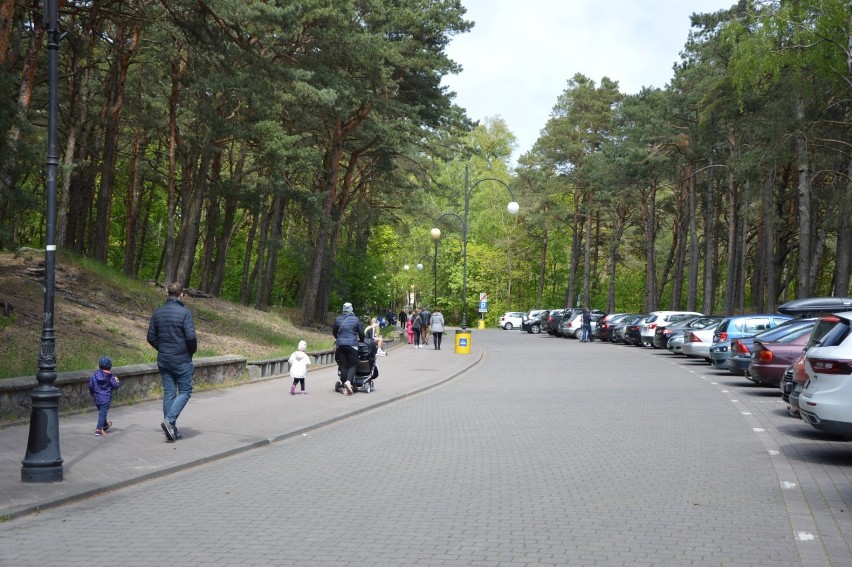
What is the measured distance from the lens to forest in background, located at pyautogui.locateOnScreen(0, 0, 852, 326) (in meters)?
22.3

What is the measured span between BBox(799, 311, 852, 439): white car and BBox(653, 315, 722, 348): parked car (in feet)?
79.0

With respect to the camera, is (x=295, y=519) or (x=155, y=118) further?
(x=155, y=118)

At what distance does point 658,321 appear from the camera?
4081 centimetres

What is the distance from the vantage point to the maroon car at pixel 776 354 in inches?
714

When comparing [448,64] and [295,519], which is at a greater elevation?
[448,64]

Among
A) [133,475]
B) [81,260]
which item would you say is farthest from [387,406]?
[81,260]

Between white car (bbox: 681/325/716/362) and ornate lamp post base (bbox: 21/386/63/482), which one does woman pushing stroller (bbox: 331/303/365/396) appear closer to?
ornate lamp post base (bbox: 21/386/63/482)

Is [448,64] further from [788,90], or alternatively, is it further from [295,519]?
[295,519]

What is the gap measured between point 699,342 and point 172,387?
21.9 metres

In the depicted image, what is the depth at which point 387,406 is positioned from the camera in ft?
55.3

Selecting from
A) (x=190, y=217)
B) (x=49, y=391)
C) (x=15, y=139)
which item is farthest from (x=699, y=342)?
(x=49, y=391)

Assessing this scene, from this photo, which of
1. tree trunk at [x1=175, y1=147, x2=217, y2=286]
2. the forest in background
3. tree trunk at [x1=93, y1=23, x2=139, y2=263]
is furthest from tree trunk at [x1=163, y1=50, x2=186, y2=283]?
tree trunk at [x1=93, y1=23, x2=139, y2=263]

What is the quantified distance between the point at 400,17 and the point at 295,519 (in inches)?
1076

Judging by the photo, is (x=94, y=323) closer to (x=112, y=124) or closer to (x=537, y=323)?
(x=112, y=124)
